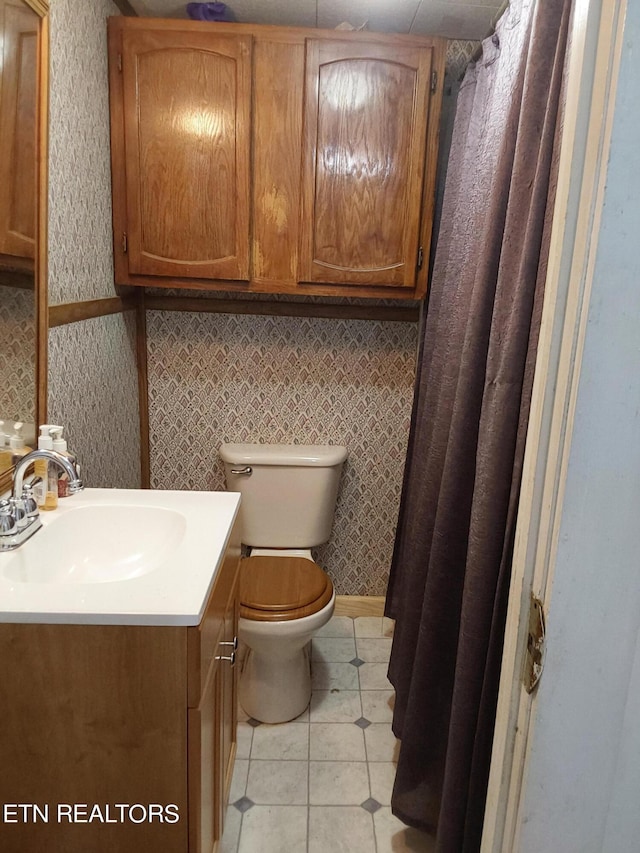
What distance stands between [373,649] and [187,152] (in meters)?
1.87

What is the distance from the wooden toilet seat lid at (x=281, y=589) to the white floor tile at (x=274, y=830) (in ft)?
1.63

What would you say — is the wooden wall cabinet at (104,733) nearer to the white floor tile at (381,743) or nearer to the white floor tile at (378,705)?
the white floor tile at (381,743)

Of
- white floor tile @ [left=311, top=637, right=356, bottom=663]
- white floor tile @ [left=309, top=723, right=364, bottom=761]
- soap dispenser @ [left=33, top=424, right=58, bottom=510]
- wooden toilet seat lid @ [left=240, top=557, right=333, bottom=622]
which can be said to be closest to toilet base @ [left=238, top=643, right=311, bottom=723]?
white floor tile @ [left=309, top=723, right=364, bottom=761]

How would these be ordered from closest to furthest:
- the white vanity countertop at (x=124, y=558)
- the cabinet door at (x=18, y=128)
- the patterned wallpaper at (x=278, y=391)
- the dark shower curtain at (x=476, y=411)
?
1. the white vanity countertop at (x=124, y=558)
2. the dark shower curtain at (x=476, y=411)
3. the cabinet door at (x=18, y=128)
4. the patterned wallpaper at (x=278, y=391)

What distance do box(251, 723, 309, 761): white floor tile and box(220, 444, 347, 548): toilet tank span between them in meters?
0.61

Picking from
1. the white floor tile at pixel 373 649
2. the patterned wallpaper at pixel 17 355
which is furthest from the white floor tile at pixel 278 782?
the patterned wallpaper at pixel 17 355

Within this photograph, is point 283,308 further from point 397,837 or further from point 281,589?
point 397,837

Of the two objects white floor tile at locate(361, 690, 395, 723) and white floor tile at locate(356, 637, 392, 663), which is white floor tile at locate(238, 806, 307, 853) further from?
white floor tile at locate(356, 637, 392, 663)

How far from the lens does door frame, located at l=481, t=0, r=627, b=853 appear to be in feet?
1.57

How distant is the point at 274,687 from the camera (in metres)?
1.87

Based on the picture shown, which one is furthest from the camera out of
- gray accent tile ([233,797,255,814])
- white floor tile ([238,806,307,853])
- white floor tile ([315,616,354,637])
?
white floor tile ([315,616,354,637])

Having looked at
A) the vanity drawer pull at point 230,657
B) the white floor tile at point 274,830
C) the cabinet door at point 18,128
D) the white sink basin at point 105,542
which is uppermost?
the cabinet door at point 18,128

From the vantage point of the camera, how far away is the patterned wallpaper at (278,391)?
86.7 inches

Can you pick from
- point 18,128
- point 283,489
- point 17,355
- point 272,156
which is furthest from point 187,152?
point 283,489
